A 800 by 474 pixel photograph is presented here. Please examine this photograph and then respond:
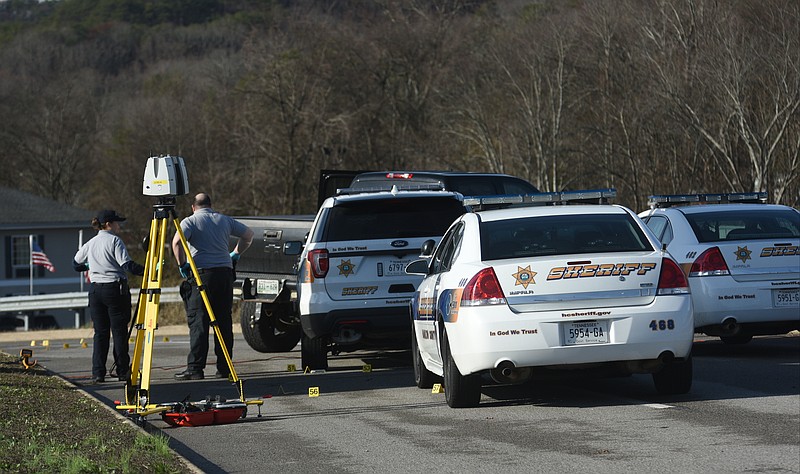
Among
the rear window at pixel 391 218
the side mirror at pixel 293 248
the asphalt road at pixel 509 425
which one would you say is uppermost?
the rear window at pixel 391 218

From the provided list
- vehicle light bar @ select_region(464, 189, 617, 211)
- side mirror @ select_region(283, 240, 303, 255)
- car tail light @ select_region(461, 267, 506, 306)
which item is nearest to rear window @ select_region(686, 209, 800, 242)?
vehicle light bar @ select_region(464, 189, 617, 211)

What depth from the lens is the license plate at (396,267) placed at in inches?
510

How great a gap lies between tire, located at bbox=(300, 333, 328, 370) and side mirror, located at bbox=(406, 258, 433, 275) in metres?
1.68

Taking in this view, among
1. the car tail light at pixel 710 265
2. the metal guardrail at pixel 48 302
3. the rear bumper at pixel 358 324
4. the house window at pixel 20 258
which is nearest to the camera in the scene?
the rear bumper at pixel 358 324

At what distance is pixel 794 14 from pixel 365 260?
22.4m

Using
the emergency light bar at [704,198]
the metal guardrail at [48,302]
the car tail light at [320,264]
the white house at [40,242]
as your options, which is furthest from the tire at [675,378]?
the white house at [40,242]

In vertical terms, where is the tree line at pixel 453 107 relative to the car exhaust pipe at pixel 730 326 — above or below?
above

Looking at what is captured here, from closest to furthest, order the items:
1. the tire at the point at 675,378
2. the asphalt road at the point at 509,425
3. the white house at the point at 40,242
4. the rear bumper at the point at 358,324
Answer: the asphalt road at the point at 509,425 → the tire at the point at 675,378 → the rear bumper at the point at 358,324 → the white house at the point at 40,242

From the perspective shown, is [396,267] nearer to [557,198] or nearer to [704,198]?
[557,198]

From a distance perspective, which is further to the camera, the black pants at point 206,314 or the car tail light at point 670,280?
the black pants at point 206,314

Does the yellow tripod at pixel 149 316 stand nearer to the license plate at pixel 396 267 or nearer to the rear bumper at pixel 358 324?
the rear bumper at pixel 358 324

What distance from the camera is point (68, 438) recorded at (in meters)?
8.74

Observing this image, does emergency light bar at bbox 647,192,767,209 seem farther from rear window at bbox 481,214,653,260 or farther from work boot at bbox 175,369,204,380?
work boot at bbox 175,369,204,380

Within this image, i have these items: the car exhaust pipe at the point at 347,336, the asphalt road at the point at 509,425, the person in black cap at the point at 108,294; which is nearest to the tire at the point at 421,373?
the asphalt road at the point at 509,425
